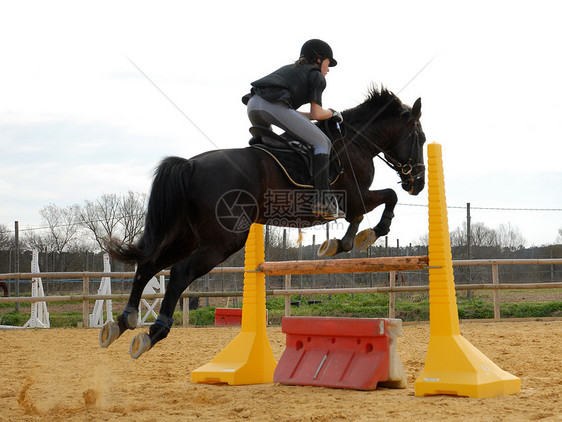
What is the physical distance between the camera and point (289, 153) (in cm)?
434

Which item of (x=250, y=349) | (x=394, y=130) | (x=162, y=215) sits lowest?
(x=250, y=349)

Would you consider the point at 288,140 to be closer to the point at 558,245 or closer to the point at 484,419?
the point at 484,419

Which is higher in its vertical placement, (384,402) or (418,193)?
(418,193)

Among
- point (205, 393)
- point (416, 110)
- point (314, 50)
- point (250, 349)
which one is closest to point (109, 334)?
point (205, 393)

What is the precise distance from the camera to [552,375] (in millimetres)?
4707

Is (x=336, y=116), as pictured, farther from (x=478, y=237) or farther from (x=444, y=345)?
(x=478, y=237)

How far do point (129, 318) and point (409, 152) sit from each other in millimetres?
2857

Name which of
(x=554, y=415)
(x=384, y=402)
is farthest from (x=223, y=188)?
(x=554, y=415)

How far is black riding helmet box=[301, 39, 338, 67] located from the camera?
464 centimetres

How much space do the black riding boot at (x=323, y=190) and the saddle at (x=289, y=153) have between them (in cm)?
5

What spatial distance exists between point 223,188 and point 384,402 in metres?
1.76

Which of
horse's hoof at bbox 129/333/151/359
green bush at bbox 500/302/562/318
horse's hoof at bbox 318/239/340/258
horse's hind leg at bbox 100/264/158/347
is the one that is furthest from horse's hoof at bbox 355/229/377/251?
green bush at bbox 500/302/562/318

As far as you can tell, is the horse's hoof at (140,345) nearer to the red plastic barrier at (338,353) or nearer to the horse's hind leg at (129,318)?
the horse's hind leg at (129,318)

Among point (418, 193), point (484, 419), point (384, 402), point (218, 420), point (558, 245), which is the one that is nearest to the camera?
point (484, 419)
